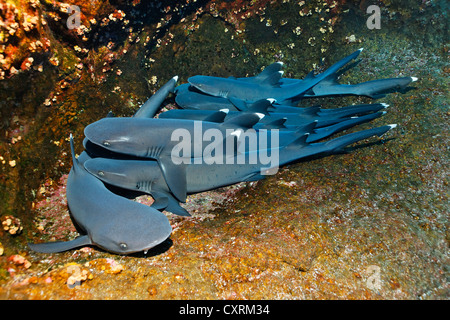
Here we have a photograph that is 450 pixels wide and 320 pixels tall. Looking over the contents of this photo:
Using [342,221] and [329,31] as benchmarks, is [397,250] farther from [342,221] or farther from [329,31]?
[329,31]

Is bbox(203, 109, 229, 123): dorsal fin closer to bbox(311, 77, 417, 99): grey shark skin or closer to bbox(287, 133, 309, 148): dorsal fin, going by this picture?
bbox(287, 133, 309, 148): dorsal fin

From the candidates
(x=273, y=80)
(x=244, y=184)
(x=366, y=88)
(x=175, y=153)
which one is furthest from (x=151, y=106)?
(x=366, y=88)

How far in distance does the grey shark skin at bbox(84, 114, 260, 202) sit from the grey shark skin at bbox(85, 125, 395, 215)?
14 centimetres

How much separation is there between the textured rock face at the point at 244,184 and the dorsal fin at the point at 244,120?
2.19ft

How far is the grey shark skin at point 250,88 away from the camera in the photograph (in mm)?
4246

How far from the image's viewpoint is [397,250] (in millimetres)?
2381

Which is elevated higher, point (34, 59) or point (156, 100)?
point (34, 59)

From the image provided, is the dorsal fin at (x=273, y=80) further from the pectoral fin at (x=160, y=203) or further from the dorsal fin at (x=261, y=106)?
the pectoral fin at (x=160, y=203)

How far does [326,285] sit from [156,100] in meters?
2.97

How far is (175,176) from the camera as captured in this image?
323 centimetres

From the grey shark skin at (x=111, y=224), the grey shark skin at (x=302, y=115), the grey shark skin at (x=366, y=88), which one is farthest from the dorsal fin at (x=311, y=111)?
the grey shark skin at (x=111, y=224)

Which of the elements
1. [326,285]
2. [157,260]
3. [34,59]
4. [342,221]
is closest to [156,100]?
[34,59]

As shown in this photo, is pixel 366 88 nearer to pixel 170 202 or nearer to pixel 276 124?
pixel 276 124

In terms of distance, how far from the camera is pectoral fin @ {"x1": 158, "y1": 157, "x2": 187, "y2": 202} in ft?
10.4
